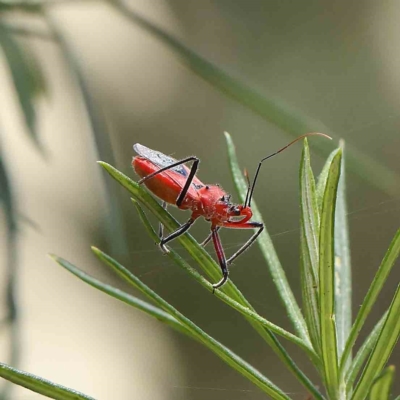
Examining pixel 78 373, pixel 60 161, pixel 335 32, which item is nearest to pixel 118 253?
pixel 60 161

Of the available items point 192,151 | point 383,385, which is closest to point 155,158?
point 383,385

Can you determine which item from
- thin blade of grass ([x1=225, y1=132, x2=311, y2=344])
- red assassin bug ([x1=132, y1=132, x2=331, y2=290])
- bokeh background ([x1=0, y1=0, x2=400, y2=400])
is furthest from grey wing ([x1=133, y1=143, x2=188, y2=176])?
bokeh background ([x1=0, y1=0, x2=400, y2=400])

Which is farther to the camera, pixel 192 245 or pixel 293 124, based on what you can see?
pixel 293 124

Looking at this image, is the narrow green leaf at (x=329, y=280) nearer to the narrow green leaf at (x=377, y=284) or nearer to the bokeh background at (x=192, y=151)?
the narrow green leaf at (x=377, y=284)

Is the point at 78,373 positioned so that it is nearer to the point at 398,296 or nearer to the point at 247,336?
the point at 247,336

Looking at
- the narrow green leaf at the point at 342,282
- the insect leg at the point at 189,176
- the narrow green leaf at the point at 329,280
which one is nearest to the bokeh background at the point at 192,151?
the insect leg at the point at 189,176

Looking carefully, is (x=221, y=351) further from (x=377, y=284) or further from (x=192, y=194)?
(x=192, y=194)
